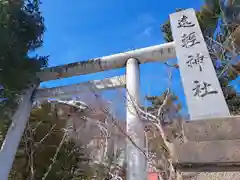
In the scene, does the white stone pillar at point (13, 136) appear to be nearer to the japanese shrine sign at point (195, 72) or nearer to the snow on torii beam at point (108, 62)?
the snow on torii beam at point (108, 62)

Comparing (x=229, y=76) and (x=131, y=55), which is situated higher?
(x=229, y=76)

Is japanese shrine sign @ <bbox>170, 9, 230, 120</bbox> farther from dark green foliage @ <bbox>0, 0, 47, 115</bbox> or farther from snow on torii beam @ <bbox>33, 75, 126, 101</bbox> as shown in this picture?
dark green foliage @ <bbox>0, 0, 47, 115</bbox>

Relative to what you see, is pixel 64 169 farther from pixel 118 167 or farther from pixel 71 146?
pixel 118 167

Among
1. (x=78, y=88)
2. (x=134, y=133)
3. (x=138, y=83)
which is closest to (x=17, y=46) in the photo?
(x=78, y=88)

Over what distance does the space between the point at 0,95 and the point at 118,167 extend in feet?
11.3

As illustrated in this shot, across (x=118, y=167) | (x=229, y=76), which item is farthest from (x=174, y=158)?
(x=229, y=76)

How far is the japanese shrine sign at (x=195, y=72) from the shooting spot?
6.81 feet

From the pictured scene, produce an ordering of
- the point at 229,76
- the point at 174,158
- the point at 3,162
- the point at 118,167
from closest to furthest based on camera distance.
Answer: the point at 174,158
the point at 3,162
the point at 118,167
the point at 229,76

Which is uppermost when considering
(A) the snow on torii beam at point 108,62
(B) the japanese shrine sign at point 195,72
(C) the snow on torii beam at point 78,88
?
(A) the snow on torii beam at point 108,62

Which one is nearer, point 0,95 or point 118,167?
point 0,95

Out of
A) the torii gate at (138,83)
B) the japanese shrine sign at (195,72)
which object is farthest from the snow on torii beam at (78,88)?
the japanese shrine sign at (195,72)

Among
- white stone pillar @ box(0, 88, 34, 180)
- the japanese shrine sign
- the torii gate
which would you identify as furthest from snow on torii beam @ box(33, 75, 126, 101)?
the japanese shrine sign

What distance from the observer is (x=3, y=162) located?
471 centimetres

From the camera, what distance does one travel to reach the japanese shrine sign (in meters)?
2.08
